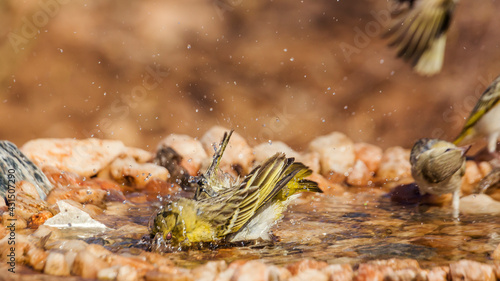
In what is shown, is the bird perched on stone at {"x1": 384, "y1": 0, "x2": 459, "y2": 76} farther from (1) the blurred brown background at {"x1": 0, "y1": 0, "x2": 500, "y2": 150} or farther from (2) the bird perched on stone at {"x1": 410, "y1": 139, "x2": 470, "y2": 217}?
(1) the blurred brown background at {"x1": 0, "y1": 0, "x2": 500, "y2": 150}

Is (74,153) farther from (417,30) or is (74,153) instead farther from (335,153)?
(417,30)

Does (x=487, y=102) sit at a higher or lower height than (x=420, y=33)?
higher

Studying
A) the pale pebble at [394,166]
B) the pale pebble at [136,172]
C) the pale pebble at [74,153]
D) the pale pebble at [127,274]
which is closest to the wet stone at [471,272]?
the pale pebble at [127,274]

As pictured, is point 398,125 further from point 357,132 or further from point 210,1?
point 210,1

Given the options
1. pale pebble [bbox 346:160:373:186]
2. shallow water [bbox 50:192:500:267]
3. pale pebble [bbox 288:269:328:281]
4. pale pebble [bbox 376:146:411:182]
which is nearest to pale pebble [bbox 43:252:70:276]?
shallow water [bbox 50:192:500:267]

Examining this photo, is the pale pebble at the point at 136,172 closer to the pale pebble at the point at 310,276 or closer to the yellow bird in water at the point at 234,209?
the yellow bird in water at the point at 234,209

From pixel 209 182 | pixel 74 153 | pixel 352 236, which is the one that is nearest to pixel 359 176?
pixel 352 236
